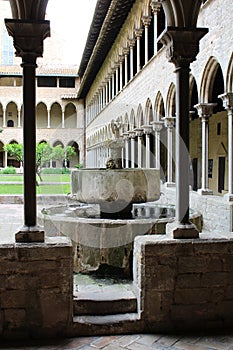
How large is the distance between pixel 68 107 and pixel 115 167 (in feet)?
140

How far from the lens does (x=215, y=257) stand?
384 cm

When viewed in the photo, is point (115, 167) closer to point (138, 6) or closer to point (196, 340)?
point (196, 340)

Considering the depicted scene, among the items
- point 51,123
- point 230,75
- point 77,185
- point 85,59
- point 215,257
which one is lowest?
point 215,257

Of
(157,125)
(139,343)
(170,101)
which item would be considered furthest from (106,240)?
(157,125)

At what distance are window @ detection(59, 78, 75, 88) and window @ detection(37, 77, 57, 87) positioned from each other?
76 centimetres

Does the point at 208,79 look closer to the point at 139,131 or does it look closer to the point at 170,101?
the point at 170,101

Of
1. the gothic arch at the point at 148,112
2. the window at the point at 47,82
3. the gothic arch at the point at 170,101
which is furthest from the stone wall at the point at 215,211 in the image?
the window at the point at 47,82

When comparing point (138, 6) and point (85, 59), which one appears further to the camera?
point (85, 59)

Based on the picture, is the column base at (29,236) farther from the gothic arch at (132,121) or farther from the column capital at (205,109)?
the gothic arch at (132,121)

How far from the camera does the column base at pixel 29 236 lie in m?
3.74

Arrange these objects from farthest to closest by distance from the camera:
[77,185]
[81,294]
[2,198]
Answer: [2,198]
[77,185]
[81,294]

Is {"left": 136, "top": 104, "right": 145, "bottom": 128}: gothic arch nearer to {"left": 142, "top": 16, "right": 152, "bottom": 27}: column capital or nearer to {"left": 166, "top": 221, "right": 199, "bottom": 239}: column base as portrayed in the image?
{"left": 142, "top": 16, "right": 152, "bottom": 27}: column capital

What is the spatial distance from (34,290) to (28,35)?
218 centimetres

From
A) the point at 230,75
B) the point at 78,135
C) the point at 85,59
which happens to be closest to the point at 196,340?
the point at 230,75
